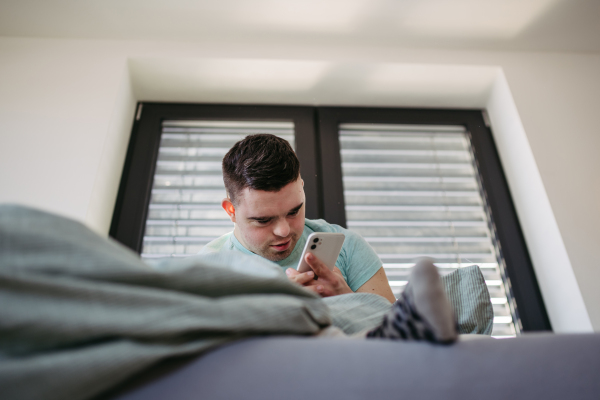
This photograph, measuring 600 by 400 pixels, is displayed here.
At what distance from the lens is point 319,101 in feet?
7.25

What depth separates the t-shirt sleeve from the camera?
137 cm

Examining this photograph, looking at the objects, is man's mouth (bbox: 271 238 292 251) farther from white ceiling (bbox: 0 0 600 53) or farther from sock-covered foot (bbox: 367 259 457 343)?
white ceiling (bbox: 0 0 600 53)

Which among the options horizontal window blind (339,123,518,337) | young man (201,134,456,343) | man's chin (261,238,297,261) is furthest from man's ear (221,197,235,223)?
horizontal window blind (339,123,518,337)

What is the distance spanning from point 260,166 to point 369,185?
3.08 feet

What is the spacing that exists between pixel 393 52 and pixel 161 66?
120 centimetres

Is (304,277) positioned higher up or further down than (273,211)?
further down

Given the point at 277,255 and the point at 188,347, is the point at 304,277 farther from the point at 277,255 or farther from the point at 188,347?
the point at 188,347

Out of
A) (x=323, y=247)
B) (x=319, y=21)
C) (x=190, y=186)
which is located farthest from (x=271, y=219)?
(x=319, y=21)

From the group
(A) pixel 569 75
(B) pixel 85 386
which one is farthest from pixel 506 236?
(B) pixel 85 386

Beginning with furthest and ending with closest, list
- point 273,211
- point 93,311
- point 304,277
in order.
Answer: point 273,211, point 304,277, point 93,311

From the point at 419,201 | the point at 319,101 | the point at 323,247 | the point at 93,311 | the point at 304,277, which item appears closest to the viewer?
the point at 93,311

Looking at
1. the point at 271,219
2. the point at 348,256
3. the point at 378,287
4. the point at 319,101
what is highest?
the point at 319,101

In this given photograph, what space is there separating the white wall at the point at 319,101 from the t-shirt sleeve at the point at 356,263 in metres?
0.92

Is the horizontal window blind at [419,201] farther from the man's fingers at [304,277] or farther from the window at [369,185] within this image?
the man's fingers at [304,277]
